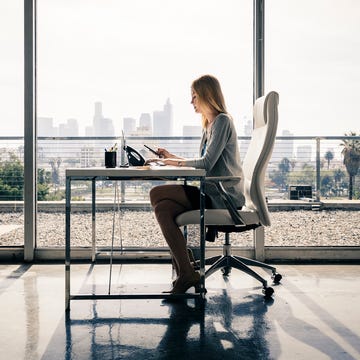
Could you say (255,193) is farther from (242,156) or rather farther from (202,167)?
(242,156)

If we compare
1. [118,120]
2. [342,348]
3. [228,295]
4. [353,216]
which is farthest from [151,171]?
[353,216]

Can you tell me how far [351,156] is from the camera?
14.0 feet

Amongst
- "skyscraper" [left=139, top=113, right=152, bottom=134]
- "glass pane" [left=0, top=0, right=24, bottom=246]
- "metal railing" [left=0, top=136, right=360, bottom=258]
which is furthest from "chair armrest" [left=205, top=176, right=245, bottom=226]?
"glass pane" [left=0, top=0, right=24, bottom=246]

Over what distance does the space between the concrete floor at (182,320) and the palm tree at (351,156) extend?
1018mm

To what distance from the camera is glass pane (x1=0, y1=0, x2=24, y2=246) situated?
397cm

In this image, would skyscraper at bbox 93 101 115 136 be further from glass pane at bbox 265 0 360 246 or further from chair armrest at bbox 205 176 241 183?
chair armrest at bbox 205 176 241 183

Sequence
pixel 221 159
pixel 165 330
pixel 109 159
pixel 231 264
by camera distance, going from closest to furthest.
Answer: pixel 165 330 < pixel 109 159 < pixel 221 159 < pixel 231 264

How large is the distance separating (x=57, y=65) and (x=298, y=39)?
1.86 metres

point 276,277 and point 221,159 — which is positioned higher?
point 221,159

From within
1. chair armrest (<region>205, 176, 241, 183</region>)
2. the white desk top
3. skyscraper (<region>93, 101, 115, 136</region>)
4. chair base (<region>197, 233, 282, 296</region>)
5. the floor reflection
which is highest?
skyscraper (<region>93, 101, 115, 136</region>)

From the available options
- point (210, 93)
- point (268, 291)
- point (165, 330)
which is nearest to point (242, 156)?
point (210, 93)

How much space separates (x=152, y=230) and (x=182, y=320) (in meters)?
1.90

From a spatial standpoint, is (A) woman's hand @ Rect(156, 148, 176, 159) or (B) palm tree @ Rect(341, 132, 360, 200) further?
(B) palm tree @ Rect(341, 132, 360, 200)

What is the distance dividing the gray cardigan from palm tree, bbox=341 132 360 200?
4.94 ft
